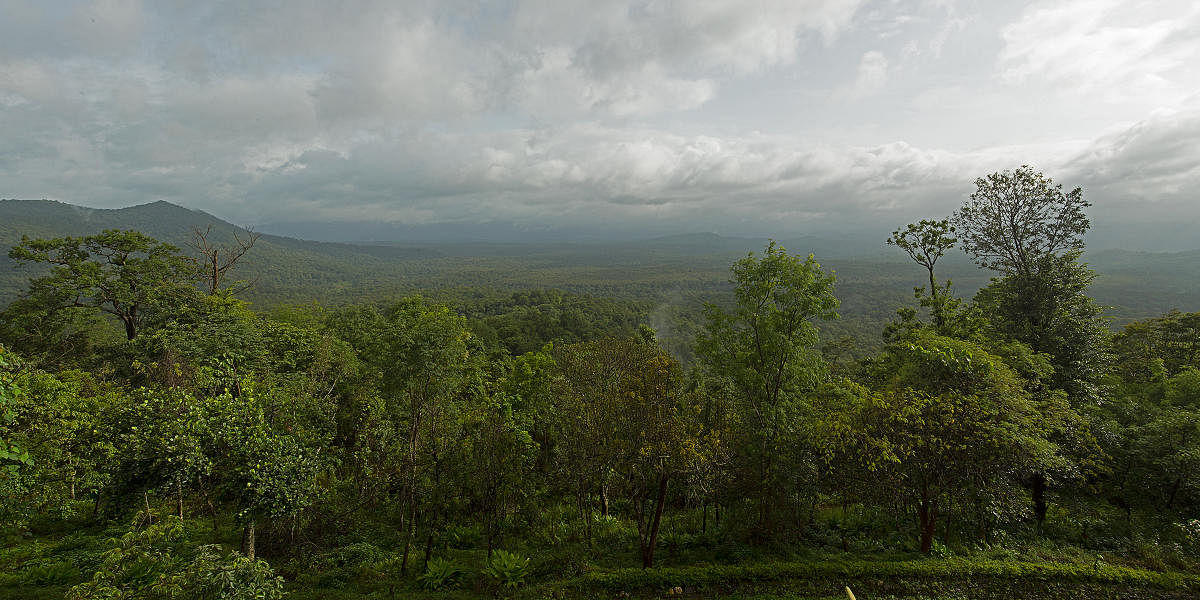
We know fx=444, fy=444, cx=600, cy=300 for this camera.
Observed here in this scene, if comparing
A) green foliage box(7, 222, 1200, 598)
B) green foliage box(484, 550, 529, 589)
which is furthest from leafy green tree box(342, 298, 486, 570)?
green foliage box(484, 550, 529, 589)

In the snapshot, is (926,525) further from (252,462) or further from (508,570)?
(252,462)

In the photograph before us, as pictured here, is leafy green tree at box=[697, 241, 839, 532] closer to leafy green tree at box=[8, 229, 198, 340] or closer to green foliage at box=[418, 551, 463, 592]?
green foliage at box=[418, 551, 463, 592]

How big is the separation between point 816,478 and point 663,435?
14.6ft

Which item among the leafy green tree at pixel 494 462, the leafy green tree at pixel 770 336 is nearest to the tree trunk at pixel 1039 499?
the leafy green tree at pixel 770 336

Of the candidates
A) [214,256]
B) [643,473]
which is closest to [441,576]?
[643,473]

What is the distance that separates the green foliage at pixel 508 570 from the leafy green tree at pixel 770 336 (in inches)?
265

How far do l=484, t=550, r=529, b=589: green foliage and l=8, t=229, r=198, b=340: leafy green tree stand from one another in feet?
70.6

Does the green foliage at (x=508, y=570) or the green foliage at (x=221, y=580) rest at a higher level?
the green foliage at (x=221, y=580)

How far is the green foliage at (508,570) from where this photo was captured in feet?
37.8

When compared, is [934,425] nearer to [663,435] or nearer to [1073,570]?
[1073,570]

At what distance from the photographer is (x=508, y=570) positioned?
11656 mm

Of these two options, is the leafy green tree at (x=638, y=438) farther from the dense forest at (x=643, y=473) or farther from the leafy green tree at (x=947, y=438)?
the leafy green tree at (x=947, y=438)

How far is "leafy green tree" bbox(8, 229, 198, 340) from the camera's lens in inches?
855

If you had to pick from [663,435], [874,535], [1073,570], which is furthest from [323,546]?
[1073,570]
